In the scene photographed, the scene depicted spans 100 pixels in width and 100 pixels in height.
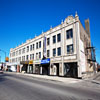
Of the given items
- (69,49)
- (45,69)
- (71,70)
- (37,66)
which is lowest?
(45,69)

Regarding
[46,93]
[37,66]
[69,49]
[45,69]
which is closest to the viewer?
[46,93]

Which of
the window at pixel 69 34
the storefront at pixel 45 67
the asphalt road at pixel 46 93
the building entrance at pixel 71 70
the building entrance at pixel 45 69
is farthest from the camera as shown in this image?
Result: the building entrance at pixel 45 69

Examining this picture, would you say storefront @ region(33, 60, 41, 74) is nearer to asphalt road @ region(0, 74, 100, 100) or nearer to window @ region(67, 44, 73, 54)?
window @ region(67, 44, 73, 54)

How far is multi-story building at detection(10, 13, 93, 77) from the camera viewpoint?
1966cm

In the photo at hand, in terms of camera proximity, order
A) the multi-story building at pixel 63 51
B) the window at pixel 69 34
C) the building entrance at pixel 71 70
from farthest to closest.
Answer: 1. the window at pixel 69 34
2. the multi-story building at pixel 63 51
3. the building entrance at pixel 71 70

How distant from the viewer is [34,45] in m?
32.3

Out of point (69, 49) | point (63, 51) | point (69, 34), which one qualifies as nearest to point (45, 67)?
point (63, 51)

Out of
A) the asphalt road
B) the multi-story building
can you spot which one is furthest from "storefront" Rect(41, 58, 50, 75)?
the asphalt road

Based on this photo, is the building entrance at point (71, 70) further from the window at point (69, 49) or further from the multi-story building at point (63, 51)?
the window at point (69, 49)

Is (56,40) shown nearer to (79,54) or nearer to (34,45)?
(79,54)

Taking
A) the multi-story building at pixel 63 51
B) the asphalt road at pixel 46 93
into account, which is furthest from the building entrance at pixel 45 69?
the asphalt road at pixel 46 93

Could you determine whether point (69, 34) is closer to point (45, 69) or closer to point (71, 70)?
point (71, 70)

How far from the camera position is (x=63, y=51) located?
72.0 ft

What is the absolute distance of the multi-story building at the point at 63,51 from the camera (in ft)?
64.5
